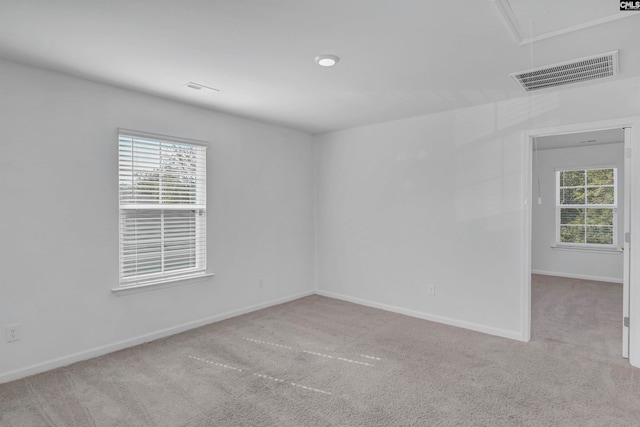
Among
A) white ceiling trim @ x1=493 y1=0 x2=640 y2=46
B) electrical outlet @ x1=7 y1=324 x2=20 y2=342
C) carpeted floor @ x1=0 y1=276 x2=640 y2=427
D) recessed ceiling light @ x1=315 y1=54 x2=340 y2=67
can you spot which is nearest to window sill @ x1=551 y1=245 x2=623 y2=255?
carpeted floor @ x1=0 y1=276 x2=640 y2=427

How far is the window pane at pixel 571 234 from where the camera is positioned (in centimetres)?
668

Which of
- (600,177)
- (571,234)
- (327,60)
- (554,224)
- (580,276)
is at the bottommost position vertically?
(580,276)

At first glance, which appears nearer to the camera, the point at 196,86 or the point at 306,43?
the point at 306,43

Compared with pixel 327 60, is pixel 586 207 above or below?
below

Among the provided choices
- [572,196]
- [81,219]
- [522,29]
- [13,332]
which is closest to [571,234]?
[572,196]

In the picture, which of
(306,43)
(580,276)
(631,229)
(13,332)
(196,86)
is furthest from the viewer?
(580,276)

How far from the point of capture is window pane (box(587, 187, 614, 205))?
6414mm

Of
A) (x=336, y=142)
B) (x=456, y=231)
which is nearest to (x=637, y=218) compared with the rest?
(x=456, y=231)

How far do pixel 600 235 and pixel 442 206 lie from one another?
4.37 m

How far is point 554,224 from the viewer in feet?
22.6

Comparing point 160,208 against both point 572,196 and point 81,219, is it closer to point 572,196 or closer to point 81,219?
point 81,219

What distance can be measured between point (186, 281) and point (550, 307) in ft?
15.2

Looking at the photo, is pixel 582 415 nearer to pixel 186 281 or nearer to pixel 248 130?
pixel 186 281

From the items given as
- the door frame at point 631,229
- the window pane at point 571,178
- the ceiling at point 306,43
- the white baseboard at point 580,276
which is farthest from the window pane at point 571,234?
the ceiling at point 306,43
